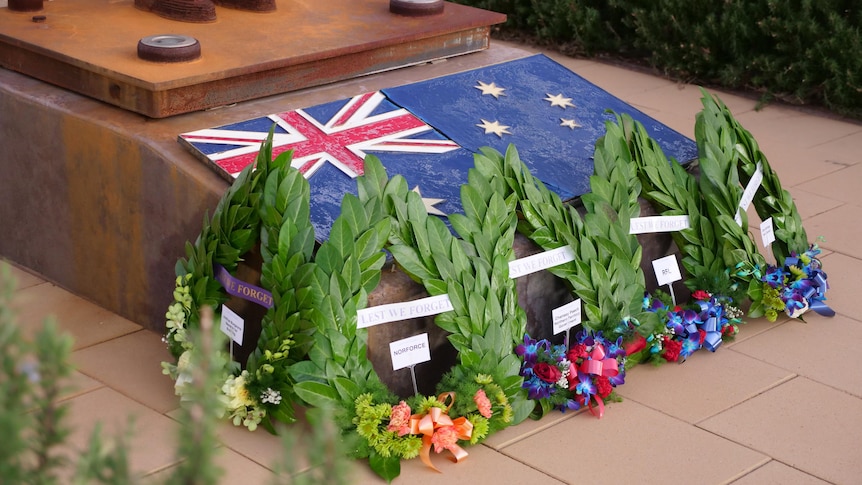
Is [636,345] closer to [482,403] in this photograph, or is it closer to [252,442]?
[482,403]

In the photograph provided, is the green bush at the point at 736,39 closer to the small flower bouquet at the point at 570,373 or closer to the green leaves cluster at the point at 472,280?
the small flower bouquet at the point at 570,373

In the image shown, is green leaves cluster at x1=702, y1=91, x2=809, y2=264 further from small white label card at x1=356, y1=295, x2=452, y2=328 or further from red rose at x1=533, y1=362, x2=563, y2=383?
small white label card at x1=356, y1=295, x2=452, y2=328

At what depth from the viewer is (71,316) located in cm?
387

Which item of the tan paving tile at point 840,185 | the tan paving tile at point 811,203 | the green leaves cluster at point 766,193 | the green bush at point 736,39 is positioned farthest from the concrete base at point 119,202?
the green bush at point 736,39

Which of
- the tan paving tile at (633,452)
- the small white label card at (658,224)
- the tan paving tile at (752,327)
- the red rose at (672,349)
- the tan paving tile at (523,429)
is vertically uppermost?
the small white label card at (658,224)

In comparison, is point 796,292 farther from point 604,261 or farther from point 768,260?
point 604,261

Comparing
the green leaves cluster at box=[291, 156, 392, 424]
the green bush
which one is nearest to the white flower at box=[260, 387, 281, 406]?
the green leaves cluster at box=[291, 156, 392, 424]

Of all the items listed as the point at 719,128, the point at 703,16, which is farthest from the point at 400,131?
the point at 703,16

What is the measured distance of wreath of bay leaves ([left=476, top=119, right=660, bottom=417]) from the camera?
Result: 344 cm

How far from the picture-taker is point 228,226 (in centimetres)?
316

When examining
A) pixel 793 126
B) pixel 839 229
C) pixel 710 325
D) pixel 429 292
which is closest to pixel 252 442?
pixel 429 292

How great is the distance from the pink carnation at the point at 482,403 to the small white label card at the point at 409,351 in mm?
198

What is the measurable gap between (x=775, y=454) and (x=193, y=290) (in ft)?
5.99

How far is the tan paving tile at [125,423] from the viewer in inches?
119
